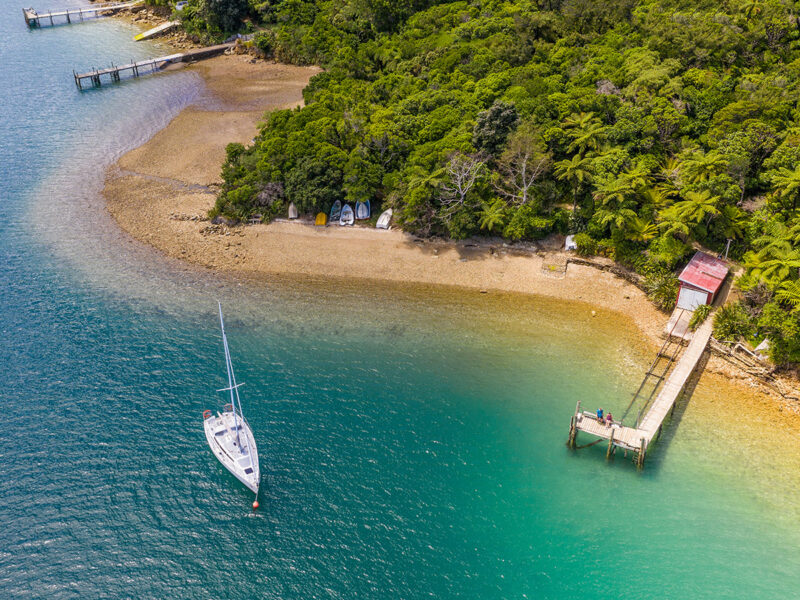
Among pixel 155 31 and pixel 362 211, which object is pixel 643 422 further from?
pixel 155 31

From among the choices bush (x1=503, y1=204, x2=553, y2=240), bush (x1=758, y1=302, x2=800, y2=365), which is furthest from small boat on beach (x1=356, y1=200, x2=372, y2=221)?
bush (x1=758, y1=302, x2=800, y2=365)

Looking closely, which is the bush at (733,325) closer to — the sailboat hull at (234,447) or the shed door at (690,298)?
the shed door at (690,298)

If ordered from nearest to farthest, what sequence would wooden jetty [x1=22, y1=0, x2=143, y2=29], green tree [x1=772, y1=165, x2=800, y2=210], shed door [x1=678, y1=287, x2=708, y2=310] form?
green tree [x1=772, y1=165, x2=800, y2=210], shed door [x1=678, y1=287, x2=708, y2=310], wooden jetty [x1=22, y1=0, x2=143, y2=29]

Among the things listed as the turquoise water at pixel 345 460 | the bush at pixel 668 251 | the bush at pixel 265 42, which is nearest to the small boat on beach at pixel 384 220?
the turquoise water at pixel 345 460

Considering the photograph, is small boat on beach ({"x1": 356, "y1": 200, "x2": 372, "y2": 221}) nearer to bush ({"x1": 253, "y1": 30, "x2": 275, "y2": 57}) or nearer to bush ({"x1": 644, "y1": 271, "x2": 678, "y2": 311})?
bush ({"x1": 644, "y1": 271, "x2": 678, "y2": 311})

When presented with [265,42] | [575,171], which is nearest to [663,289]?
[575,171]

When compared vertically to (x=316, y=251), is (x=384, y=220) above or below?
above
